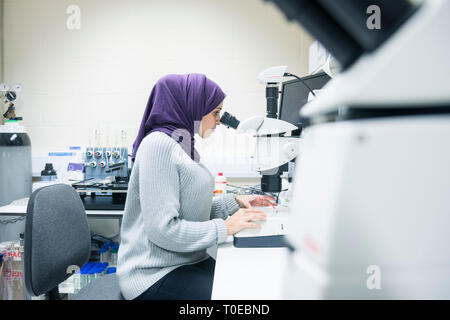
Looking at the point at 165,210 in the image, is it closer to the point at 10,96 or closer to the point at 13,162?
the point at 13,162

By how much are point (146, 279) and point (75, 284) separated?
1.15 m

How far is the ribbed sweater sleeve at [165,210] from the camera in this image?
85 cm

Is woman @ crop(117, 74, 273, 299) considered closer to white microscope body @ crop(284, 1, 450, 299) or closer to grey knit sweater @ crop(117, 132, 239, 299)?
grey knit sweater @ crop(117, 132, 239, 299)

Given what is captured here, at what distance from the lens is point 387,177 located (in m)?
0.26

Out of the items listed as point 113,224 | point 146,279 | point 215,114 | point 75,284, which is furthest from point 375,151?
point 113,224

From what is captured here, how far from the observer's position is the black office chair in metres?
0.90

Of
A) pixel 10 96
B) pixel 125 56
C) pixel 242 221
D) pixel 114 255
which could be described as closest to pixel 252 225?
pixel 242 221

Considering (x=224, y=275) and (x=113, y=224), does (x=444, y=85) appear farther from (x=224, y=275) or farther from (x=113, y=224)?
(x=113, y=224)

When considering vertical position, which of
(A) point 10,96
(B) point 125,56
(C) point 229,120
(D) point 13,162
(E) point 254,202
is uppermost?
(B) point 125,56

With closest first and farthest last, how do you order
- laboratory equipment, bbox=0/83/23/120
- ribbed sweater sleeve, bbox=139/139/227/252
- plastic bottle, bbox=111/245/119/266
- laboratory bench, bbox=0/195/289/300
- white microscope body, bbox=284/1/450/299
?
1. white microscope body, bbox=284/1/450/299
2. laboratory bench, bbox=0/195/289/300
3. ribbed sweater sleeve, bbox=139/139/227/252
4. plastic bottle, bbox=111/245/119/266
5. laboratory equipment, bbox=0/83/23/120

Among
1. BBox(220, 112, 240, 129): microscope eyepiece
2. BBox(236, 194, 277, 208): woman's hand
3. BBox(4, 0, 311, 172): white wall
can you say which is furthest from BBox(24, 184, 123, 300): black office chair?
BBox(4, 0, 311, 172): white wall

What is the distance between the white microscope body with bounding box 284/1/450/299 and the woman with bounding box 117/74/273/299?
2.01 feet

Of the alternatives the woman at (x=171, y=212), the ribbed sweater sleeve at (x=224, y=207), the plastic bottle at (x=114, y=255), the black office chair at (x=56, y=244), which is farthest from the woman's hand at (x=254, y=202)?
the plastic bottle at (x=114, y=255)

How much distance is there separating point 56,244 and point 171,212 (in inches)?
18.1
